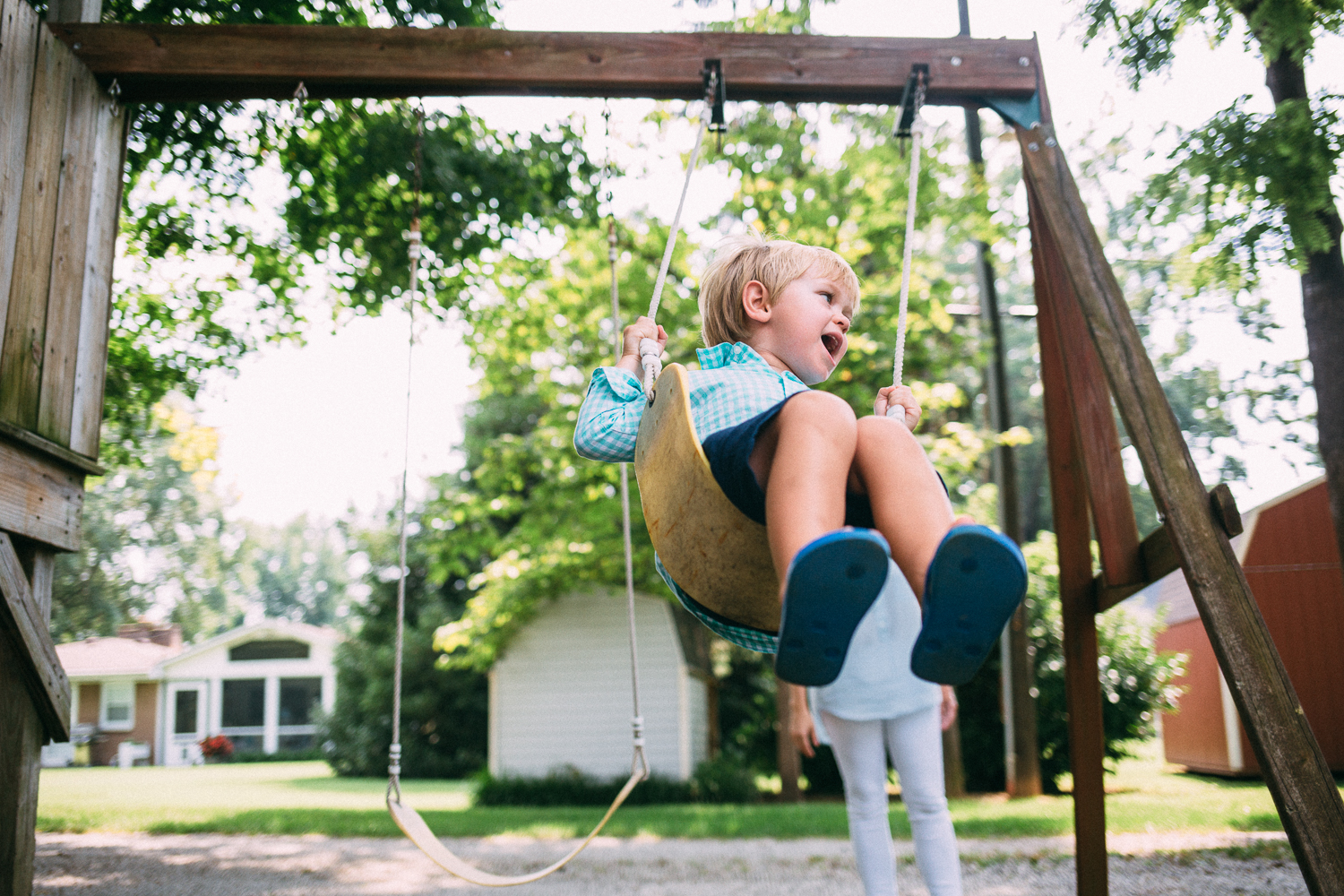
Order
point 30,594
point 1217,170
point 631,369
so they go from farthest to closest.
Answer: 1. point 1217,170
2. point 30,594
3. point 631,369

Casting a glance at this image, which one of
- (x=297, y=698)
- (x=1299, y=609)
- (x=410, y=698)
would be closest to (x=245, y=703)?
(x=297, y=698)

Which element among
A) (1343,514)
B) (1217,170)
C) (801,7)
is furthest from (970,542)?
(801,7)

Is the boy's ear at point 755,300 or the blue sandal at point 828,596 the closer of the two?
the blue sandal at point 828,596

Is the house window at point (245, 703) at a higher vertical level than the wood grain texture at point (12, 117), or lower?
lower

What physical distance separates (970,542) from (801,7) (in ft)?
33.7

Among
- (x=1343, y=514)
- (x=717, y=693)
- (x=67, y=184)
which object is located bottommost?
(x=717, y=693)

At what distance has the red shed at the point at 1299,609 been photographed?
1012cm

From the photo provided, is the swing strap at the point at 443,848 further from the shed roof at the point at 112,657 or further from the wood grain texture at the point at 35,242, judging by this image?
the shed roof at the point at 112,657

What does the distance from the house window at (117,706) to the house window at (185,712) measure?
1.16 meters

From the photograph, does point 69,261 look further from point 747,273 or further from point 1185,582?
point 1185,582

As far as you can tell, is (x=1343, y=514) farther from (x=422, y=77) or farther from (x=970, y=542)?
(x=422, y=77)

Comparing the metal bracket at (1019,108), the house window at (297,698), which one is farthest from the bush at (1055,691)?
the house window at (297,698)

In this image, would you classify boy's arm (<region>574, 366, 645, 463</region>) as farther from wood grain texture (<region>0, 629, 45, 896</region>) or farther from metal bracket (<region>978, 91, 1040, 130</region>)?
wood grain texture (<region>0, 629, 45, 896</region>)

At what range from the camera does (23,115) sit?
129 inches
